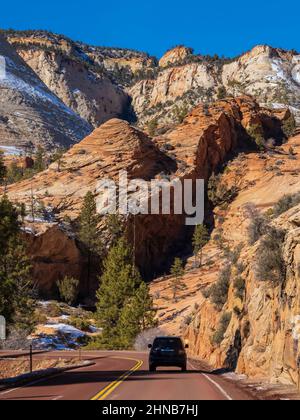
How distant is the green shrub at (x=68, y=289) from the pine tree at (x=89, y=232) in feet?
20.6

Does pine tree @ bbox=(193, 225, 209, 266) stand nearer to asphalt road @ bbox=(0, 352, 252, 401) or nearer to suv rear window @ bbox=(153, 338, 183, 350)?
suv rear window @ bbox=(153, 338, 183, 350)

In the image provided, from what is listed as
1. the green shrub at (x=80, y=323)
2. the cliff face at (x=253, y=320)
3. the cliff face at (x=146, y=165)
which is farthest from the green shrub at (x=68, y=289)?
the cliff face at (x=146, y=165)

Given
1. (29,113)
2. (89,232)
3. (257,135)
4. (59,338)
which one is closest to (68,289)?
(89,232)

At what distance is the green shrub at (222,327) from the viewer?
32.2 metres

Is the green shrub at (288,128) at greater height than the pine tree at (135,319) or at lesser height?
greater

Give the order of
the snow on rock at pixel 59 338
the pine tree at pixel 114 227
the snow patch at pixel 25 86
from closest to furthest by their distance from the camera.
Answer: the snow on rock at pixel 59 338 < the pine tree at pixel 114 227 < the snow patch at pixel 25 86

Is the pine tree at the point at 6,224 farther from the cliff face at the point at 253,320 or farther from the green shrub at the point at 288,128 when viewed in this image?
the green shrub at the point at 288,128

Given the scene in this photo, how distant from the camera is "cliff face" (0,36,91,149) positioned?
5787 inches

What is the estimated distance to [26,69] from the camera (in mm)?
176375

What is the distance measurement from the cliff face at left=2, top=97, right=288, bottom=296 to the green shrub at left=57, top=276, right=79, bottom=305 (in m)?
11.0

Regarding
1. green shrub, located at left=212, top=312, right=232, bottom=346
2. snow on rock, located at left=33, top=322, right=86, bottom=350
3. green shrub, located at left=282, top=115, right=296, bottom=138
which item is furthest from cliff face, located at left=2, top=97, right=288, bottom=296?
green shrub, located at left=212, top=312, right=232, bottom=346

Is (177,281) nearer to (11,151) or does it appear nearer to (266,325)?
(266,325)
